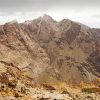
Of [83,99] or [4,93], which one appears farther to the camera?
[83,99]

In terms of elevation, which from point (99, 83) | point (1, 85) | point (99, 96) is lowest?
point (99, 83)

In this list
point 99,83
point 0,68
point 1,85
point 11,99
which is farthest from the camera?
point 99,83

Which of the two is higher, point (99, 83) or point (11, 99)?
point (11, 99)

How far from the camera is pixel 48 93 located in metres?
126

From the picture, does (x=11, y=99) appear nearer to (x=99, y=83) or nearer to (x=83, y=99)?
(x=83, y=99)

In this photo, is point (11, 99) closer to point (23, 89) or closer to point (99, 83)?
point (23, 89)

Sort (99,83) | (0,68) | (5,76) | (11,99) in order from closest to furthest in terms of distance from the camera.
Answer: (11,99) < (5,76) < (0,68) < (99,83)

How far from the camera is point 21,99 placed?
105375 millimetres

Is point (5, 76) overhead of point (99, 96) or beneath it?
overhead

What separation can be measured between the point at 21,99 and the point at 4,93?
5.55m

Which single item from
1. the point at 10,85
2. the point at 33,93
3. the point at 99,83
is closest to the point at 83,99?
the point at 33,93

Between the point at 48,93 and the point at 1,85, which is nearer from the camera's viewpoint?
the point at 1,85

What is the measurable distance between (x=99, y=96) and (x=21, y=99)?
1413 inches

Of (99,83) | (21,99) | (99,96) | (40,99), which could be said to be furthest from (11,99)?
(99,83)
